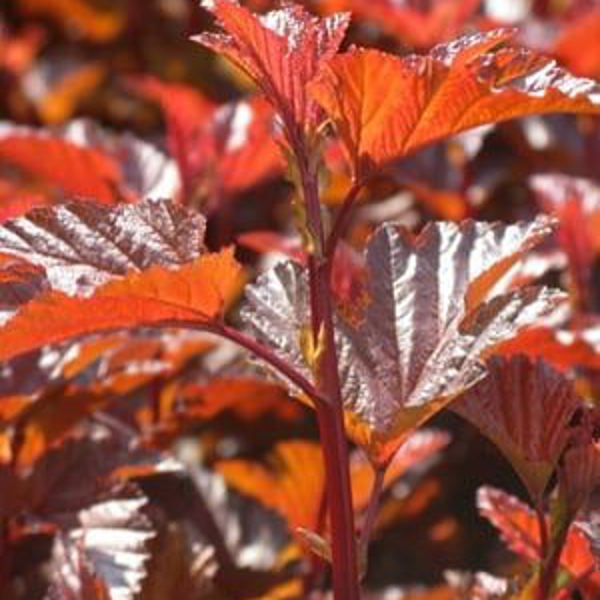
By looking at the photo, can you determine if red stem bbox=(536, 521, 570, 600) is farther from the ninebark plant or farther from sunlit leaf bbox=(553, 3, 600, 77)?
sunlit leaf bbox=(553, 3, 600, 77)

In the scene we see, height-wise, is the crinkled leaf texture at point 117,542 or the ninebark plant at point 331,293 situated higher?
the ninebark plant at point 331,293

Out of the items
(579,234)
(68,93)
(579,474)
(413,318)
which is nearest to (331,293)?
(413,318)

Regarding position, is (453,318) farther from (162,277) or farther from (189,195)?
(189,195)

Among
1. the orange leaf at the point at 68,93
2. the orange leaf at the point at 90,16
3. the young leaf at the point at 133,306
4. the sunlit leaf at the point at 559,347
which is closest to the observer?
the young leaf at the point at 133,306

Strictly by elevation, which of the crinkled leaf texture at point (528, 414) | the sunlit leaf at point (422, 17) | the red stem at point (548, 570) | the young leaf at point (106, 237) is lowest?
the red stem at point (548, 570)

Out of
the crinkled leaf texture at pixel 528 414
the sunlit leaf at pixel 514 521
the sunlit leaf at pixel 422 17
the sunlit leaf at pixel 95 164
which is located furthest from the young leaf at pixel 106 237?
the sunlit leaf at pixel 422 17

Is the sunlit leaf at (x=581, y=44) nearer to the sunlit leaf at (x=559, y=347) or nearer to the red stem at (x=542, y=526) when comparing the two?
the sunlit leaf at (x=559, y=347)

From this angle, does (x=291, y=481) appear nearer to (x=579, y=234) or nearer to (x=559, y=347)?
(x=559, y=347)

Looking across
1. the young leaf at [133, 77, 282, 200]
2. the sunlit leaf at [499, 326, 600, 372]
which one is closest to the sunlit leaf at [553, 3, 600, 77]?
the young leaf at [133, 77, 282, 200]
